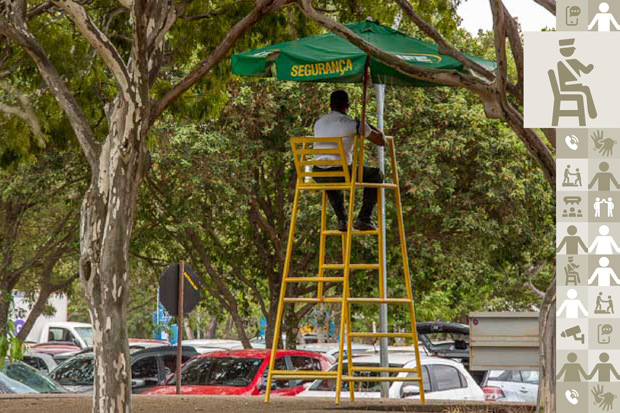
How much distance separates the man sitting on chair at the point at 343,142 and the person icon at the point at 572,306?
220 inches

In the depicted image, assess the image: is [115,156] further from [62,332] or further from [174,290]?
[62,332]

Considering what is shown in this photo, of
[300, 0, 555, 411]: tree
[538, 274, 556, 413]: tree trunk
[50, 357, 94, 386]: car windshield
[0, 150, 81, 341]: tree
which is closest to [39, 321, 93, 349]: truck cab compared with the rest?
[0, 150, 81, 341]: tree

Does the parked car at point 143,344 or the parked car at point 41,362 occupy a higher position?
the parked car at point 143,344

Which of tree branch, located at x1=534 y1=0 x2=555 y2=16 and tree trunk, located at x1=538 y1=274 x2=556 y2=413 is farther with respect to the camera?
tree trunk, located at x1=538 y1=274 x2=556 y2=413

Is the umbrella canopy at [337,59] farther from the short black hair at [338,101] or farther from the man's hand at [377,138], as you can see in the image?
the man's hand at [377,138]

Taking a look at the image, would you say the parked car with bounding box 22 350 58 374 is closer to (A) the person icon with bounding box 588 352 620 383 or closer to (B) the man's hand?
(B) the man's hand

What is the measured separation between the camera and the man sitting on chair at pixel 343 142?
9656 millimetres

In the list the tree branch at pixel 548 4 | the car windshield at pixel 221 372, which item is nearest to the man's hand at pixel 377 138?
the tree branch at pixel 548 4

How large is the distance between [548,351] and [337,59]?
2.82 meters

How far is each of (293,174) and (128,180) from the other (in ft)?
51.7

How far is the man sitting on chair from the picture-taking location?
9.66 metres

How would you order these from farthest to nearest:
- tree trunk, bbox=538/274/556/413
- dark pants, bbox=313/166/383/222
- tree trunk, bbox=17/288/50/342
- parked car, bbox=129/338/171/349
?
parked car, bbox=129/338/171/349 → tree trunk, bbox=17/288/50/342 → dark pants, bbox=313/166/383/222 → tree trunk, bbox=538/274/556/413

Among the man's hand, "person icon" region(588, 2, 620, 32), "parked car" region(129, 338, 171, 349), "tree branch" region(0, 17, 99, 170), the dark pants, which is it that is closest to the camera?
"person icon" region(588, 2, 620, 32)

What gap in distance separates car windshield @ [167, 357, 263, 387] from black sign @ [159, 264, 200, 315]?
3.19 feet
